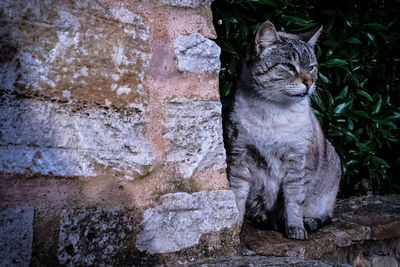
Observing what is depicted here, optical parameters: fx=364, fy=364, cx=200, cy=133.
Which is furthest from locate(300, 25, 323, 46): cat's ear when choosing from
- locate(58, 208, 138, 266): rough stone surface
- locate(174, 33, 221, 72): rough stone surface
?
locate(58, 208, 138, 266): rough stone surface

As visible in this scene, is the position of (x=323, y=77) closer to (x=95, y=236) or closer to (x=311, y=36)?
(x=311, y=36)

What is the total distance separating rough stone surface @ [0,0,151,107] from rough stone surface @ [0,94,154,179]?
57mm

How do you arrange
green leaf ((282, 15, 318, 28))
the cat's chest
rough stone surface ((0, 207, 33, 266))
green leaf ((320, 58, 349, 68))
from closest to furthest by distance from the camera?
rough stone surface ((0, 207, 33, 266)) → the cat's chest → green leaf ((282, 15, 318, 28)) → green leaf ((320, 58, 349, 68))

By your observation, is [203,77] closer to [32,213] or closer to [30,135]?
[30,135]

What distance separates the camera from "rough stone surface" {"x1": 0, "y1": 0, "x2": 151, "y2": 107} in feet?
4.33

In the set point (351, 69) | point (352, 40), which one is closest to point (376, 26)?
point (352, 40)

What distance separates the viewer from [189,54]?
172 cm

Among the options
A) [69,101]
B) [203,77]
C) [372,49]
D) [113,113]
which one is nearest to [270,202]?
[203,77]

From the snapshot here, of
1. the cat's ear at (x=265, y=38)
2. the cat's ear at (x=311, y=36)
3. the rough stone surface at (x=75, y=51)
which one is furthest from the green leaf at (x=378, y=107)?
the rough stone surface at (x=75, y=51)

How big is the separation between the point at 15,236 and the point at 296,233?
1605 millimetres

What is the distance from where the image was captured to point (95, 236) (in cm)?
145

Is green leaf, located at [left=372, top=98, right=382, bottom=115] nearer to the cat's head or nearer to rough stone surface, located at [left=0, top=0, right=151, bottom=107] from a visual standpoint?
the cat's head

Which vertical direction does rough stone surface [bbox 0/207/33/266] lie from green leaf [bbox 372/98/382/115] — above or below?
below

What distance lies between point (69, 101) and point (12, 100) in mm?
199
